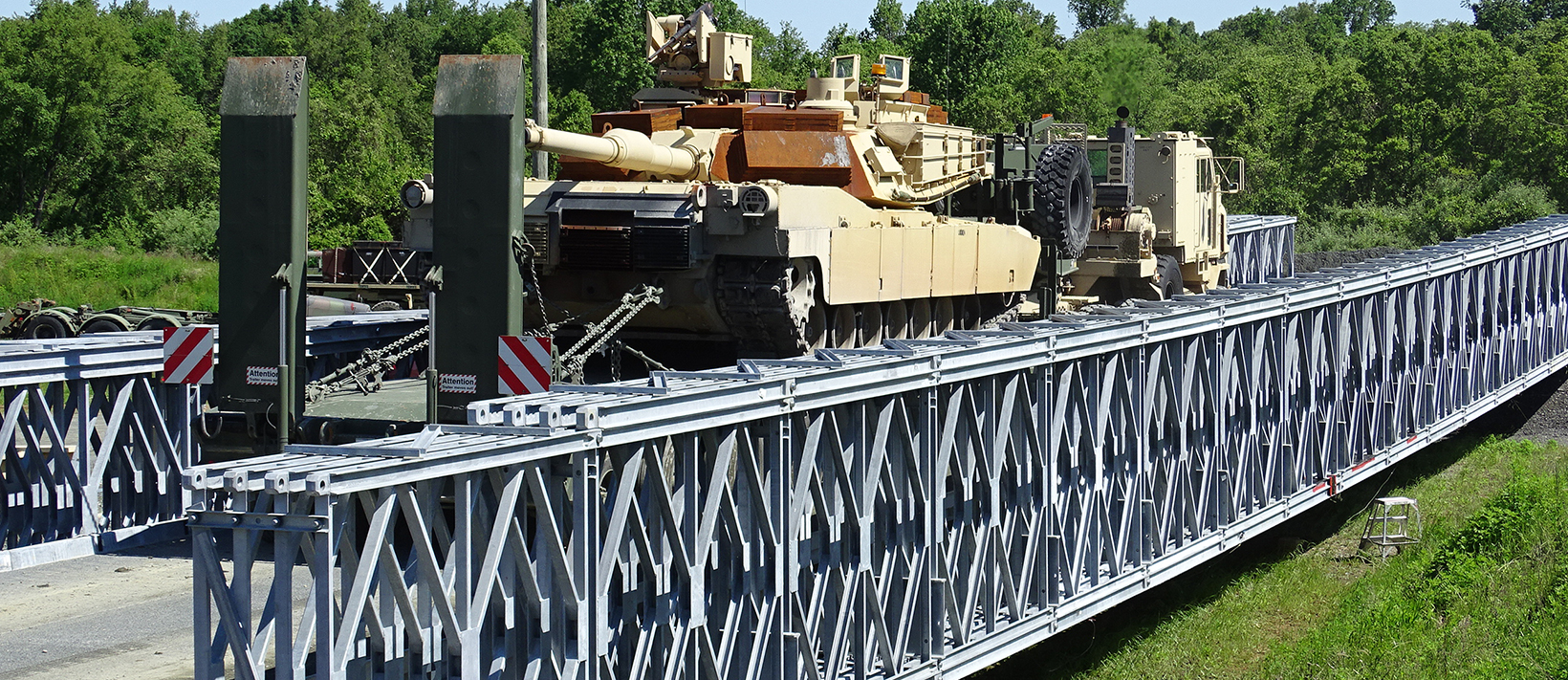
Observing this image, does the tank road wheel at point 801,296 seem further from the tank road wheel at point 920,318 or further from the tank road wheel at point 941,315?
the tank road wheel at point 941,315

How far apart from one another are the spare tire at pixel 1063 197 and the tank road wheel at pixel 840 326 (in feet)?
12.2

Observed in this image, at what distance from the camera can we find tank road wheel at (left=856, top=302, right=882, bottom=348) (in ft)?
48.3

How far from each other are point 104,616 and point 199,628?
17.5 feet

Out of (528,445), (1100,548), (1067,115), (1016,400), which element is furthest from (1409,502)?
(1067,115)

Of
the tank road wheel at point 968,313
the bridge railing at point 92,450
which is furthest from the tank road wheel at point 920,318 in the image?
the bridge railing at point 92,450

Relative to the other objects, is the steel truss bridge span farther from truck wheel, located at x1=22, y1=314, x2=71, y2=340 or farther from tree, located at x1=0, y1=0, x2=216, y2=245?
tree, located at x1=0, y1=0, x2=216, y2=245

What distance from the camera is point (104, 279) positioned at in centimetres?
3472

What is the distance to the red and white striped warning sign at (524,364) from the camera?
32.7ft

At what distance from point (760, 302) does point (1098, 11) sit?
10153 cm

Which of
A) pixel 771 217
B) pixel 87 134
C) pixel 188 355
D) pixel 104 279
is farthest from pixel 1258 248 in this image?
pixel 87 134

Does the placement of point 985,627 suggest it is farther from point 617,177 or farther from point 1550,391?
point 1550,391

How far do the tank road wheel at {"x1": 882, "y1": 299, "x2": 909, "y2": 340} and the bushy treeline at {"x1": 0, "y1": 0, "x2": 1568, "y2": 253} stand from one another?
2149cm

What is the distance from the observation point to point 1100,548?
11.0 metres

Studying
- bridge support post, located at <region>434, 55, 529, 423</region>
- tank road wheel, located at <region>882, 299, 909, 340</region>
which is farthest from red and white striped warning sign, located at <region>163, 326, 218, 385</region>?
tank road wheel, located at <region>882, 299, 909, 340</region>
